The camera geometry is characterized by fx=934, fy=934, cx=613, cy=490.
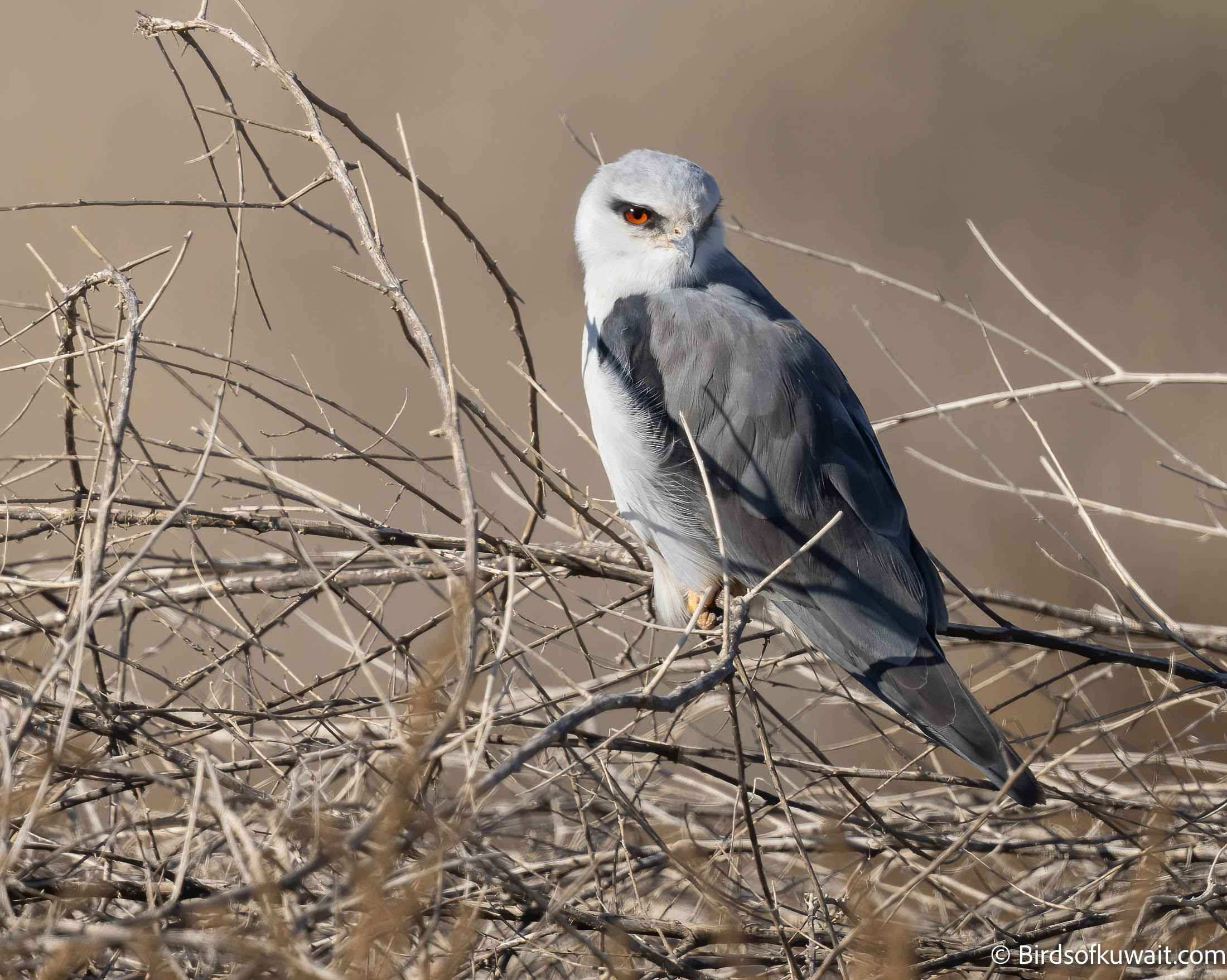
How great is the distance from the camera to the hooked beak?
2865 millimetres

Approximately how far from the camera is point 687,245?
9.40 feet

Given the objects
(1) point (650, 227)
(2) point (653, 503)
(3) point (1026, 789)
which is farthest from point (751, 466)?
(3) point (1026, 789)

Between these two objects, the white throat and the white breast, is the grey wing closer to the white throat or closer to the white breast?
the white breast

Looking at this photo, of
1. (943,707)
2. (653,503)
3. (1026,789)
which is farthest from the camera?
(653,503)

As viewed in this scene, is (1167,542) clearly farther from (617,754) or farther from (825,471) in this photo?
(617,754)

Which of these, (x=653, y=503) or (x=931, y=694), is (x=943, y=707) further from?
(x=653, y=503)

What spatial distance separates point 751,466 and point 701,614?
492 mm

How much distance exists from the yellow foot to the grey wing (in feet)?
0.70

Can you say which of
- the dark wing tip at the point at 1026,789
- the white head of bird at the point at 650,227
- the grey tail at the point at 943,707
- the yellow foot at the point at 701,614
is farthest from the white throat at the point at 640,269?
the dark wing tip at the point at 1026,789

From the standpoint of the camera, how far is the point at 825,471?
2.63 m

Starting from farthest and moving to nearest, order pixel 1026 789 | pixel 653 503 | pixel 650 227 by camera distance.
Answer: pixel 650 227, pixel 653 503, pixel 1026 789

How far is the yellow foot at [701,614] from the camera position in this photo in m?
2.85

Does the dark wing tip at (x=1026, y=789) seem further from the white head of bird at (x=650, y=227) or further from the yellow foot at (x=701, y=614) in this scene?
the white head of bird at (x=650, y=227)

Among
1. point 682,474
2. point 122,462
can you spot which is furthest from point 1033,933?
point 122,462
